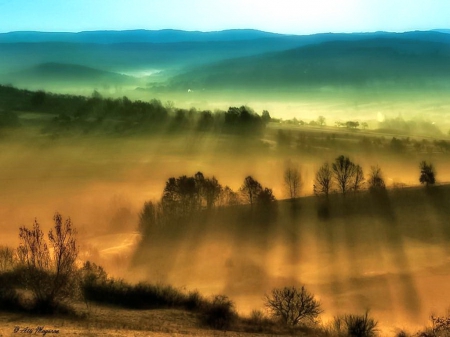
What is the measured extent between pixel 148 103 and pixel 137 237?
59.5m

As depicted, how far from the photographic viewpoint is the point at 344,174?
4788 centimetres

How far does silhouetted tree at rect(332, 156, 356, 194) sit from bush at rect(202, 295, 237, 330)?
29622mm

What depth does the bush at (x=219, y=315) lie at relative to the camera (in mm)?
17500

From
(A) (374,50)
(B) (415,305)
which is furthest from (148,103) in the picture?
(A) (374,50)

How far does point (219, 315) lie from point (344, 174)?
3228cm

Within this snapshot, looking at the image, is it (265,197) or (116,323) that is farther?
(265,197)

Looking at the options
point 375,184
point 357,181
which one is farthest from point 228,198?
point 375,184

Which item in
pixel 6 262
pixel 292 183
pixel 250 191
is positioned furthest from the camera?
pixel 292 183

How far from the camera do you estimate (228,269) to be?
1209 inches

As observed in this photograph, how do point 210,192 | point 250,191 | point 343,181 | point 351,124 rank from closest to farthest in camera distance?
point 210,192
point 250,191
point 343,181
point 351,124

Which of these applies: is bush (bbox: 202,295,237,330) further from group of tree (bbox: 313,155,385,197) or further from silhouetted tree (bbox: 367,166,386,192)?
silhouetted tree (bbox: 367,166,386,192)

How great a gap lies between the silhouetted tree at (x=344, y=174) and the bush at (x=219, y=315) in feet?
A: 97.2

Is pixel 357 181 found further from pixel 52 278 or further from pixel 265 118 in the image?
pixel 265 118

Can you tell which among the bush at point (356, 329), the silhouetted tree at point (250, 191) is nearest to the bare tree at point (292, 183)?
the silhouetted tree at point (250, 191)
